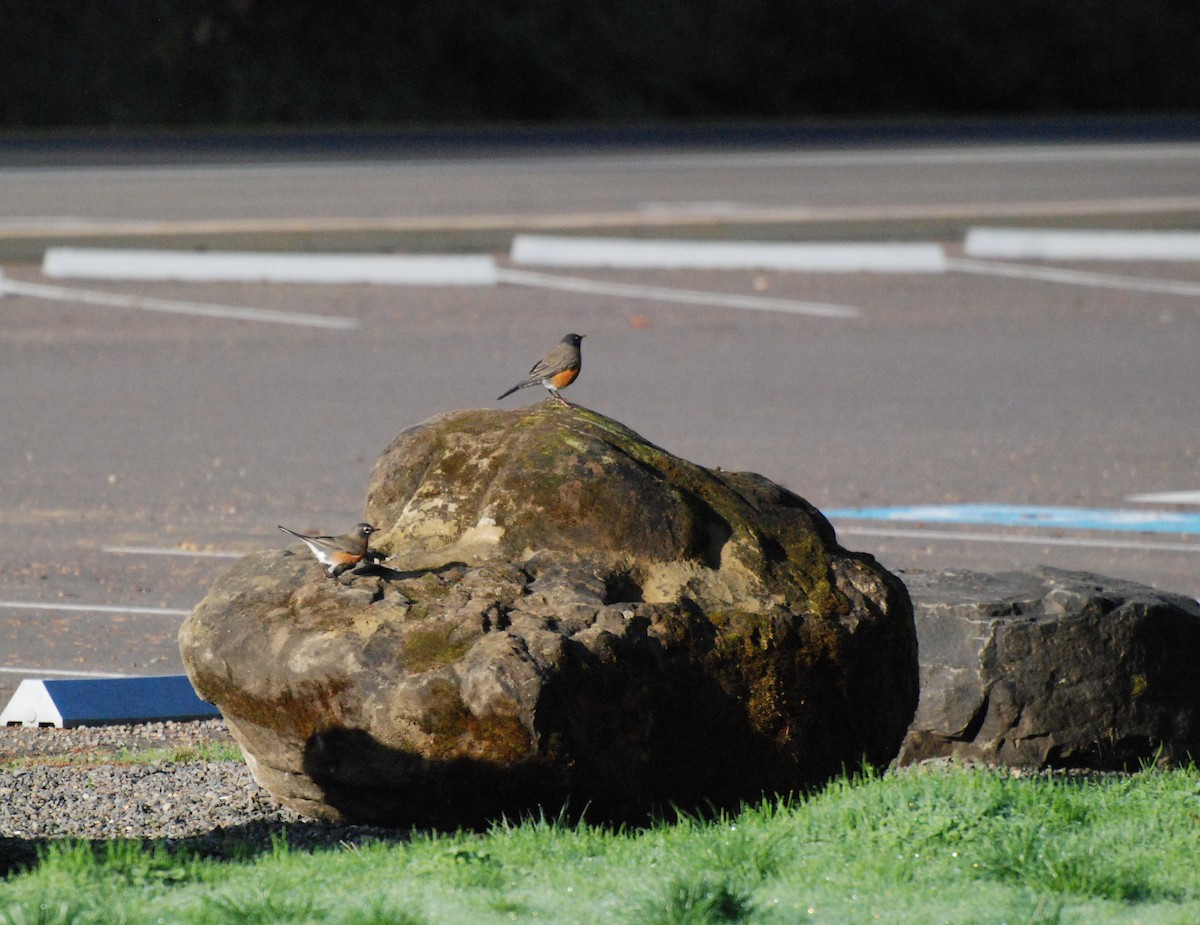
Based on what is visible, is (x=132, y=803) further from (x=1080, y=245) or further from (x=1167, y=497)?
(x=1080, y=245)

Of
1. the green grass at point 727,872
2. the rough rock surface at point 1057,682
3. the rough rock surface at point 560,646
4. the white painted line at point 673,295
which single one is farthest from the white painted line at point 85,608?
the white painted line at point 673,295

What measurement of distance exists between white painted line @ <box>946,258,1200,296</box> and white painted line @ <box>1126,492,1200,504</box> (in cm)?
572

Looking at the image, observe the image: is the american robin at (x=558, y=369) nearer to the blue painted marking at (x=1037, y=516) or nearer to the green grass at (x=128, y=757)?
the green grass at (x=128, y=757)

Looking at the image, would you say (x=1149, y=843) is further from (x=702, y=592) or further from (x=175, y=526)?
(x=175, y=526)

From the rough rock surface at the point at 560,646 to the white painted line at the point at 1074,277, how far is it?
1091cm

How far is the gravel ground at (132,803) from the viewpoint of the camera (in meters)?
4.92

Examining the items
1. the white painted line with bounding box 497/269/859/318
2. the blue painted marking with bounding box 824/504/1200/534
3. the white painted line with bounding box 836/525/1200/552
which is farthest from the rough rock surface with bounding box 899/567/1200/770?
the white painted line with bounding box 497/269/859/318

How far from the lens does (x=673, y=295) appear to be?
15.3m

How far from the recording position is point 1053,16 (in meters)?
34.3

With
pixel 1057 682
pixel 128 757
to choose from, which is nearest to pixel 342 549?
pixel 128 757

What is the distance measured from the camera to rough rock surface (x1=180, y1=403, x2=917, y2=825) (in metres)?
4.68

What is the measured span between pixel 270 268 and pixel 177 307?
1251mm

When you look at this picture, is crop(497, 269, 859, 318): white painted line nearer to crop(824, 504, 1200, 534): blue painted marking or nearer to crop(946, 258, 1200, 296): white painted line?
crop(946, 258, 1200, 296): white painted line

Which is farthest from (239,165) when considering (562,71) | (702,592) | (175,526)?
(702,592)
